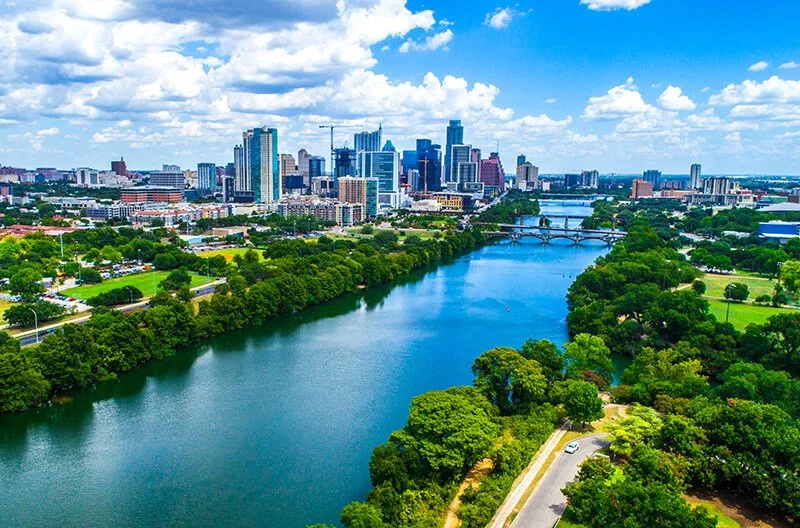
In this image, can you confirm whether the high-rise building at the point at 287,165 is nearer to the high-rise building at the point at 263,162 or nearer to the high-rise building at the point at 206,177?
the high-rise building at the point at 206,177

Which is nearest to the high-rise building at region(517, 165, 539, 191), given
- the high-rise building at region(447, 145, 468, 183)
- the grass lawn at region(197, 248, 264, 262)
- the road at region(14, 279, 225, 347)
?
the high-rise building at region(447, 145, 468, 183)

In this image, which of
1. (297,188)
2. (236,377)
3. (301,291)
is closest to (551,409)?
→ (236,377)

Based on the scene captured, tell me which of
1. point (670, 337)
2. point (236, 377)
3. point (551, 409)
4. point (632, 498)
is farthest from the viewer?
point (670, 337)

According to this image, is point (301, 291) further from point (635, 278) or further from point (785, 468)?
point (785, 468)

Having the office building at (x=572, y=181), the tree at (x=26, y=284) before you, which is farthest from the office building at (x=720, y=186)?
the tree at (x=26, y=284)

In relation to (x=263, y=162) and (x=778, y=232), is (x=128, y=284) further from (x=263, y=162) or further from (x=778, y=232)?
(x=263, y=162)
